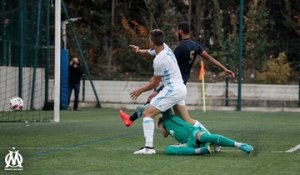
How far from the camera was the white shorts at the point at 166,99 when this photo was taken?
1177 centimetres

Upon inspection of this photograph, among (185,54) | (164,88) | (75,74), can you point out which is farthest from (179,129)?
(75,74)

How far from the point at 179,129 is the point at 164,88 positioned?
0.65m

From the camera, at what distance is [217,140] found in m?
11.4

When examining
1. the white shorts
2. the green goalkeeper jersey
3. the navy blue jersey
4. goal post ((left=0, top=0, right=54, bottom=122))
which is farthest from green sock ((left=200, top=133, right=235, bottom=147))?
goal post ((left=0, top=0, right=54, bottom=122))

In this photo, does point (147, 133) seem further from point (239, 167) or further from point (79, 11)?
point (79, 11)

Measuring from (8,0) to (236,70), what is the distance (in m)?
9.67

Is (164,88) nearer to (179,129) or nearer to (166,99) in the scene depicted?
(166,99)

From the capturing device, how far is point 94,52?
33812 millimetres

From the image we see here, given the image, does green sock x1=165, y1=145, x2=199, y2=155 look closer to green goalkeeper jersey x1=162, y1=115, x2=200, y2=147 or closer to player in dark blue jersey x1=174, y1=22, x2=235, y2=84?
green goalkeeper jersey x1=162, y1=115, x2=200, y2=147

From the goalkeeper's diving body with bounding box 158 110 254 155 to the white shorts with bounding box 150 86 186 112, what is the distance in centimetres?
25

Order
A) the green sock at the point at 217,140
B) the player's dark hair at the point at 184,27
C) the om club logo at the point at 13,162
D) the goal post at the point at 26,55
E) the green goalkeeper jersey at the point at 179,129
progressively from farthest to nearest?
1. the goal post at the point at 26,55
2. the player's dark hair at the point at 184,27
3. the green goalkeeper jersey at the point at 179,129
4. the green sock at the point at 217,140
5. the om club logo at the point at 13,162

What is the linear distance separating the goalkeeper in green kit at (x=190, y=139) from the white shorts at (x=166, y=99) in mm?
241

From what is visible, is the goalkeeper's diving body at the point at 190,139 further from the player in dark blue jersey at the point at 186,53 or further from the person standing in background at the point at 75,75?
the person standing in background at the point at 75,75

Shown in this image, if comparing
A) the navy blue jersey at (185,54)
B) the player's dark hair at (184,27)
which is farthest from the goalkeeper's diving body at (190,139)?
the player's dark hair at (184,27)
